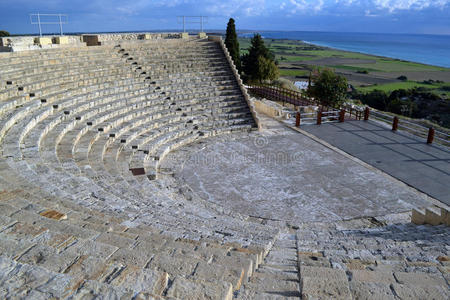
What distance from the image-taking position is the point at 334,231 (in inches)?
301

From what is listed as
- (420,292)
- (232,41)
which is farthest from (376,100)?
(420,292)

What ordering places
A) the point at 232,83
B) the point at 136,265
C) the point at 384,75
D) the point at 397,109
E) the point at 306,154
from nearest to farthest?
the point at 136,265
the point at 306,154
the point at 232,83
the point at 397,109
the point at 384,75

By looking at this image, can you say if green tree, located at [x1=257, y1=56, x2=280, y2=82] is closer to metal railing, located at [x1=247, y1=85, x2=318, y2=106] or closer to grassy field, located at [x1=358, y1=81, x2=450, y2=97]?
metal railing, located at [x1=247, y1=85, x2=318, y2=106]

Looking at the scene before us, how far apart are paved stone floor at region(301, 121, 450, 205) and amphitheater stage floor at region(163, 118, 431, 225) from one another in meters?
0.57

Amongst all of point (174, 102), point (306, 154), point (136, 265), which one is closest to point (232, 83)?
point (174, 102)

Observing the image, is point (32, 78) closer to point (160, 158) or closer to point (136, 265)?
point (160, 158)

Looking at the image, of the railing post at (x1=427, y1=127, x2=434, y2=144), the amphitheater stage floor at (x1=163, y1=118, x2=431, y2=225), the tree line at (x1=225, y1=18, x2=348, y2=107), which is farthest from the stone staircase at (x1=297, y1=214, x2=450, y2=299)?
the tree line at (x1=225, y1=18, x2=348, y2=107)

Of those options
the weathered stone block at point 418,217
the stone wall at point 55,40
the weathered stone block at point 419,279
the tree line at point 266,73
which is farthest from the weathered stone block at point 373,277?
the tree line at point 266,73

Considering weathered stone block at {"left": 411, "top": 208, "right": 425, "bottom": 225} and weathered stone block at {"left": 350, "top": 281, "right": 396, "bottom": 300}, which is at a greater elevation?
weathered stone block at {"left": 350, "top": 281, "right": 396, "bottom": 300}

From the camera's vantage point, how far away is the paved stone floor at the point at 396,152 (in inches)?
407

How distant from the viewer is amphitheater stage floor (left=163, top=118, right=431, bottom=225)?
898 centimetres

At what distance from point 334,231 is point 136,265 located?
517 centimetres

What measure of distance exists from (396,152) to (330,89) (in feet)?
29.5

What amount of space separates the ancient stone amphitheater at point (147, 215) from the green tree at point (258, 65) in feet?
45.1
